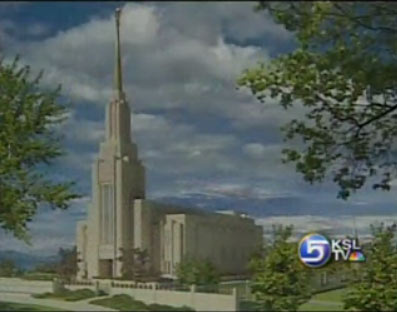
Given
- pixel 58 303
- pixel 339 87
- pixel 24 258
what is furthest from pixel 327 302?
pixel 24 258

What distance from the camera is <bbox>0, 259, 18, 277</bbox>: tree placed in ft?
33.8

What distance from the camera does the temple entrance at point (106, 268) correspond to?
9.01 meters

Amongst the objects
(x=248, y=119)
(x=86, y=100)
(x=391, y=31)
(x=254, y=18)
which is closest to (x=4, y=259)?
(x=86, y=100)

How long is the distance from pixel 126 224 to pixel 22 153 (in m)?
1.54

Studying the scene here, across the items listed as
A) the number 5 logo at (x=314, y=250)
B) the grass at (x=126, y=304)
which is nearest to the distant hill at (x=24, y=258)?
the grass at (x=126, y=304)

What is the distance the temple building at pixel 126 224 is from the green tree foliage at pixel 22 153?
2.20ft

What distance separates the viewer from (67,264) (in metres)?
9.23

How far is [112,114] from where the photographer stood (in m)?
9.04

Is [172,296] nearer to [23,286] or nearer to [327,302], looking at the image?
[327,302]

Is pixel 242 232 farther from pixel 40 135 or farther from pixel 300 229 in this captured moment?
pixel 40 135

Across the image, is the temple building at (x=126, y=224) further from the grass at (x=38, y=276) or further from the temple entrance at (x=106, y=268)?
the grass at (x=38, y=276)

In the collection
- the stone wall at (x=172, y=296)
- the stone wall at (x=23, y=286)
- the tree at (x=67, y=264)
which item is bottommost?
the stone wall at (x=172, y=296)

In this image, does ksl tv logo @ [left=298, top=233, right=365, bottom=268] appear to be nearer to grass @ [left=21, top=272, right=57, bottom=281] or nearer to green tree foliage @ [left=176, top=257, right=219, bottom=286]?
green tree foliage @ [left=176, top=257, right=219, bottom=286]

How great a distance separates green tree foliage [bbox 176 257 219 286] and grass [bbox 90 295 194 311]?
1.06 feet
